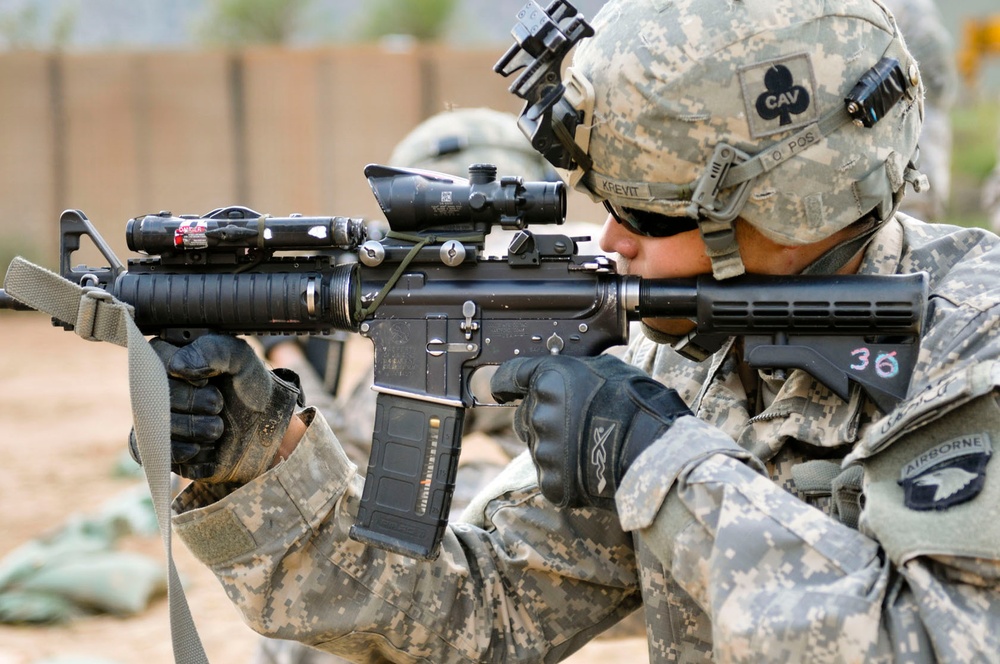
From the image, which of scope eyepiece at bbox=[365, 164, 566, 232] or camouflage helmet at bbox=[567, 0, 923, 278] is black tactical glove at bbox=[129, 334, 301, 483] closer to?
scope eyepiece at bbox=[365, 164, 566, 232]

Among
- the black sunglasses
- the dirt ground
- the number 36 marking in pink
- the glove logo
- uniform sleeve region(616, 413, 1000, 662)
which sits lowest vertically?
Answer: the dirt ground

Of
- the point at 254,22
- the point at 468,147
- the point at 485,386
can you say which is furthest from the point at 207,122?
the point at 485,386

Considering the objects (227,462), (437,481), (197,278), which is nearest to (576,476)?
(437,481)

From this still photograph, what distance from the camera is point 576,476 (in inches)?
95.6

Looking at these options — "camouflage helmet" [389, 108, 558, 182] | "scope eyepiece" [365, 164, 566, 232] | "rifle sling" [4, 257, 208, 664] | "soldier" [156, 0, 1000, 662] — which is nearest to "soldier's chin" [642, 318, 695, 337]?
"soldier" [156, 0, 1000, 662]

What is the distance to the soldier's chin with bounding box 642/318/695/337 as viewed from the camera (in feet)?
8.86

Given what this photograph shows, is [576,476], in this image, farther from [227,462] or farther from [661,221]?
[227,462]

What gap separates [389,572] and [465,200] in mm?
902

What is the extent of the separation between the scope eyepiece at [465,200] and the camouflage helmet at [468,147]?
2.62 meters

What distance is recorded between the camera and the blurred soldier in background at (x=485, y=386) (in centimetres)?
509

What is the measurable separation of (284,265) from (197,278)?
0.68 feet

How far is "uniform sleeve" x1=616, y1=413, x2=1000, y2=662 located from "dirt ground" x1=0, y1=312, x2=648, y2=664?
318 cm

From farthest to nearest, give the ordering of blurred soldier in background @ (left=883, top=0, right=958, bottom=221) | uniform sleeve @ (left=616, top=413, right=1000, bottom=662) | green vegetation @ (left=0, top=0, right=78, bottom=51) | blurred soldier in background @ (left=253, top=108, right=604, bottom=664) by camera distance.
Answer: green vegetation @ (left=0, top=0, right=78, bottom=51) < blurred soldier in background @ (left=883, top=0, right=958, bottom=221) < blurred soldier in background @ (left=253, top=108, right=604, bottom=664) < uniform sleeve @ (left=616, top=413, right=1000, bottom=662)

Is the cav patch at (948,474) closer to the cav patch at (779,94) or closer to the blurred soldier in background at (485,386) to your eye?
the cav patch at (779,94)
